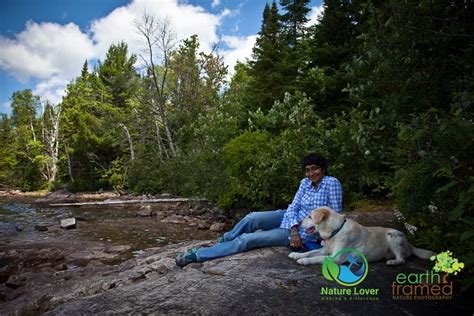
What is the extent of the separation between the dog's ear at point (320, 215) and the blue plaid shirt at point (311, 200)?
75 cm

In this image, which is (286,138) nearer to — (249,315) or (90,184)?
(249,315)

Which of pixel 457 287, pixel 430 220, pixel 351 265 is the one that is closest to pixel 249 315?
pixel 351 265

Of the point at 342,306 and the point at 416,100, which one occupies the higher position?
the point at 416,100

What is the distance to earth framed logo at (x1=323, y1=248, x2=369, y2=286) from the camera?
12.0 feet

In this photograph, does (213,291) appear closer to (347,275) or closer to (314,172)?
(347,275)

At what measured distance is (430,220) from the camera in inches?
182

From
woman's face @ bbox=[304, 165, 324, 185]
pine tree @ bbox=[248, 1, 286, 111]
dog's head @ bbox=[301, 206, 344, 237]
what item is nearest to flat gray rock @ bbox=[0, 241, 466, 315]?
dog's head @ bbox=[301, 206, 344, 237]

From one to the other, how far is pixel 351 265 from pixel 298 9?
2637 cm

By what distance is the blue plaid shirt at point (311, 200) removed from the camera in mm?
4848

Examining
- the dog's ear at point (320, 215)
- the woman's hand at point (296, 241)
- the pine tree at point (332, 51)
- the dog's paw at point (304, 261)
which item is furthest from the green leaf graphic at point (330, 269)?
the pine tree at point (332, 51)

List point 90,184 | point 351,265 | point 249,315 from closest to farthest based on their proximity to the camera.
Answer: point 249,315 → point 351,265 → point 90,184

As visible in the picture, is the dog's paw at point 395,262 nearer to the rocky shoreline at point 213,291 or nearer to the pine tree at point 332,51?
the rocky shoreline at point 213,291

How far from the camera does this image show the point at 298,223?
4.93 meters

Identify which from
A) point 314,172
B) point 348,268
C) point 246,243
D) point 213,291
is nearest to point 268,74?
point 314,172
